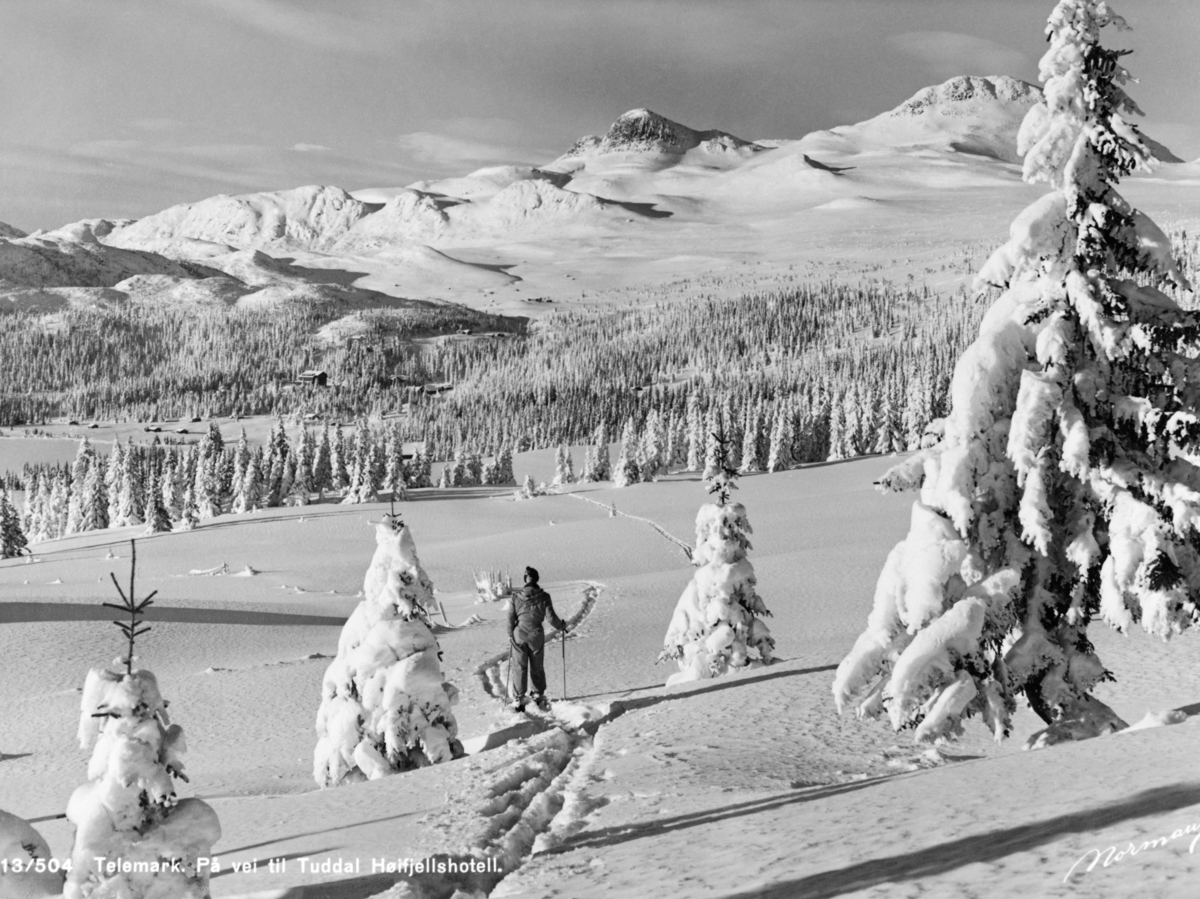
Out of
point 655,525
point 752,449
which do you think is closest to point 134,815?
point 655,525

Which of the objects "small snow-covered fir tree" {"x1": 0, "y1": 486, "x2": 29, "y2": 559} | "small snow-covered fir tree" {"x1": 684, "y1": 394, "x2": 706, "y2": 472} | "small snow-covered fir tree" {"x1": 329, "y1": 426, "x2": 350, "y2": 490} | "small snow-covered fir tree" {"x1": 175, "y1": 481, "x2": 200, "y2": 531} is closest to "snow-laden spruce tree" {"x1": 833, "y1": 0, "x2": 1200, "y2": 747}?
"small snow-covered fir tree" {"x1": 0, "y1": 486, "x2": 29, "y2": 559}

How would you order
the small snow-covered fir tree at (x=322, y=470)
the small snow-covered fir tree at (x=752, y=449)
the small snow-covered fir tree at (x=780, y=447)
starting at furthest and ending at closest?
1. the small snow-covered fir tree at (x=752, y=449)
2. the small snow-covered fir tree at (x=780, y=447)
3. the small snow-covered fir tree at (x=322, y=470)

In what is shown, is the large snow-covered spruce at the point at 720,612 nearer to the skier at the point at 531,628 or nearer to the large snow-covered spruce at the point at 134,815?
the skier at the point at 531,628

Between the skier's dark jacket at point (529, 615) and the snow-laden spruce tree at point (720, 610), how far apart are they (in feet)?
22.9

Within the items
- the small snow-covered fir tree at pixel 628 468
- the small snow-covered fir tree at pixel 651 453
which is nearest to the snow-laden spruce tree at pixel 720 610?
the small snow-covered fir tree at pixel 628 468

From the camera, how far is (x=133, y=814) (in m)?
7.17

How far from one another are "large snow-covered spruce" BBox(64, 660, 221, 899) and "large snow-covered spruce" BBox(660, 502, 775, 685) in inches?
619

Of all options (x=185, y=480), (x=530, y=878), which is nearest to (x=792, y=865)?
(x=530, y=878)

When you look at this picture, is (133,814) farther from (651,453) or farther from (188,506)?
(651,453)

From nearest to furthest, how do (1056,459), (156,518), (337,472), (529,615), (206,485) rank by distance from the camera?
(1056,459) < (529,615) < (156,518) < (206,485) < (337,472)

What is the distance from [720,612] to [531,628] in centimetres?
792

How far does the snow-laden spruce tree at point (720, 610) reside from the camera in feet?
74.2

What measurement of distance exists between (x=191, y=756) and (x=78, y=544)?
59.4 metres

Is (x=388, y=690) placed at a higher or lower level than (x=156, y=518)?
higher
